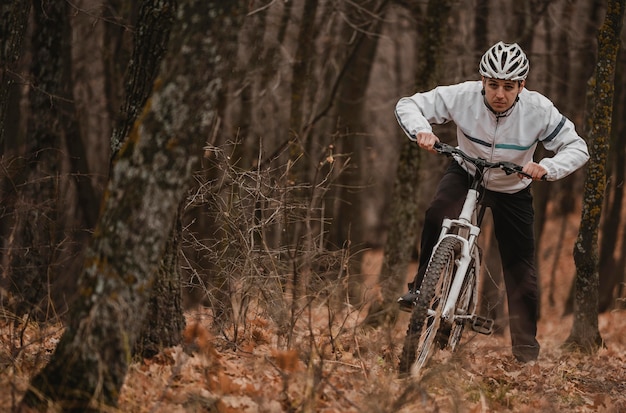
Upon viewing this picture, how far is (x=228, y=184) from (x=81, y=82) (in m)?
10.6

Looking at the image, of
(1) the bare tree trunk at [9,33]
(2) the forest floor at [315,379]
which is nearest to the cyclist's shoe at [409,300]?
(2) the forest floor at [315,379]

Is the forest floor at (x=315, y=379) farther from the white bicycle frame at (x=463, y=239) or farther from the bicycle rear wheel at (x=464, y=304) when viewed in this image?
the white bicycle frame at (x=463, y=239)

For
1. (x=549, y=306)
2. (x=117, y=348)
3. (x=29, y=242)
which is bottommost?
(x=549, y=306)

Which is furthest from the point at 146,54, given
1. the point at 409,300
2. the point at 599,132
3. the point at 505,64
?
the point at 599,132

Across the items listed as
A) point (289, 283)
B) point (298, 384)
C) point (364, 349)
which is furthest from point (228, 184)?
point (298, 384)

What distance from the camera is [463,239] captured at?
233 inches

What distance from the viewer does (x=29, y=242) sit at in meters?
9.09

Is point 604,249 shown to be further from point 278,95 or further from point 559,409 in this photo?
point 559,409

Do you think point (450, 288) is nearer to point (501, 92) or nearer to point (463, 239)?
Result: point (463, 239)

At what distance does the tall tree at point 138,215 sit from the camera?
4.11 meters

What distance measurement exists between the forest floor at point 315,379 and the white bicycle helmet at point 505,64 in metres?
1.89

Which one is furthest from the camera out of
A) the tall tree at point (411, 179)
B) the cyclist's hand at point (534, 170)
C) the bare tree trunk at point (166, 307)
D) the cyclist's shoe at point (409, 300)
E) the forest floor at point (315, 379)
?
the tall tree at point (411, 179)

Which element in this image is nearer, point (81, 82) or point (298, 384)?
point (298, 384)

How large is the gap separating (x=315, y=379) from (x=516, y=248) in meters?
2.87
